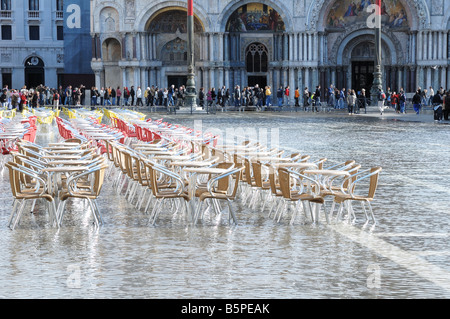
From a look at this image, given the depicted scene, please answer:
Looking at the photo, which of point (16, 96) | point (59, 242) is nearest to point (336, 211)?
point (59, 242)

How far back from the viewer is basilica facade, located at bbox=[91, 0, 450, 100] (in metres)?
54.0

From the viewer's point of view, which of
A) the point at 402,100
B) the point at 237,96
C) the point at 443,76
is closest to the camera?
the point at 402,100

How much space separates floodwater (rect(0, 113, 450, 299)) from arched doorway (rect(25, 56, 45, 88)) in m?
61.5

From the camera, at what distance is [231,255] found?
31.4ft

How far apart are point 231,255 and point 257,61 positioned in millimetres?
47596

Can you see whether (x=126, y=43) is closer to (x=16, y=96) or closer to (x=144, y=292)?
(x=16, y=96)

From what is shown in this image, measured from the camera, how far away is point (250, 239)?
34.6ft

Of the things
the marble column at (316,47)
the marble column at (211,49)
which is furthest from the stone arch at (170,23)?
the marble column at (316,47)

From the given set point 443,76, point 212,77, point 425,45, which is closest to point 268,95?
point 212,77

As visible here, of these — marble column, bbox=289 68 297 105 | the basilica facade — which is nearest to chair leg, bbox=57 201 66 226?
the basilica facade

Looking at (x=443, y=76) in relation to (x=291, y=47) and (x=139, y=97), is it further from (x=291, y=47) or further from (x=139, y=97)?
(x=139, y=97)

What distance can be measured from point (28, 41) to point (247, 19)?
26139 mm

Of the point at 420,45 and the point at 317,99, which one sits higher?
the point at 420,45

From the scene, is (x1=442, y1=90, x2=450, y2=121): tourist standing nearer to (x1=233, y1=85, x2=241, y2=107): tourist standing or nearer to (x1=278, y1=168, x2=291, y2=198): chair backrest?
(x1=233, y1=85, x2=241, y2=107): tourist standing
